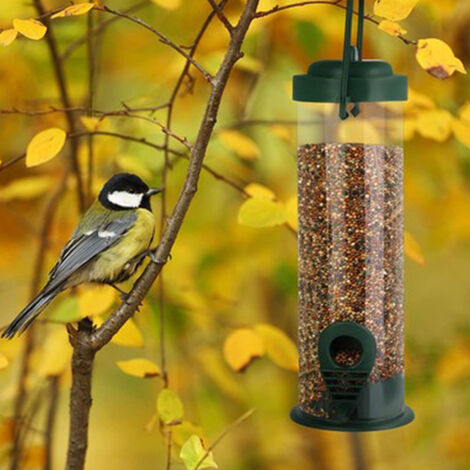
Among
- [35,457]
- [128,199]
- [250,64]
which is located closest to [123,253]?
[128,199]

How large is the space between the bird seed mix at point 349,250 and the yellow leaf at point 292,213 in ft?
0.23

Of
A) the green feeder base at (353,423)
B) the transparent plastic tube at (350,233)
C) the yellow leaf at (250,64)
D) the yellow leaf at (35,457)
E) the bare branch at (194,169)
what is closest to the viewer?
the bare branch at (194,169)

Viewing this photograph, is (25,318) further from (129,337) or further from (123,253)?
(123,253)

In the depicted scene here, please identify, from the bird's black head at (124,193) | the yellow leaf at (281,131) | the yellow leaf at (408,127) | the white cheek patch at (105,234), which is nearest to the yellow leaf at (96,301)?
the white cheek patch at (105,234)

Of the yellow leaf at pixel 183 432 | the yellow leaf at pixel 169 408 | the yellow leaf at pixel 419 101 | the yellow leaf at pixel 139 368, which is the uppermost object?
the yellow leaf at pixel 419 101

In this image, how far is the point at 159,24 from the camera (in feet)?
11.0

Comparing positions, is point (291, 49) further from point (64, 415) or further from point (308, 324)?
point (64, 415)

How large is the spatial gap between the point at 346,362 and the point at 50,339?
0.91 m

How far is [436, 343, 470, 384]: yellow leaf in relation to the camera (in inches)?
128

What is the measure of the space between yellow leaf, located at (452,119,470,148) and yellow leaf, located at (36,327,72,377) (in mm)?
1157

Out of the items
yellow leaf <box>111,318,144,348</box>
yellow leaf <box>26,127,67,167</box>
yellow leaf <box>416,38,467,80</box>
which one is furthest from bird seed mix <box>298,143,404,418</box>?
yellow leaf <box>26,127,67,167</box>

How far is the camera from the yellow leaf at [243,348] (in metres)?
2.48

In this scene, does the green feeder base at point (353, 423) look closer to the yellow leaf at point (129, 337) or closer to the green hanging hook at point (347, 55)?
the yellow leaf at point (129, 337)

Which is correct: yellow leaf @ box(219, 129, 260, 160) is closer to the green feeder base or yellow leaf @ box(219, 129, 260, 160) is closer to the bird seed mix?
the bird seed mix
